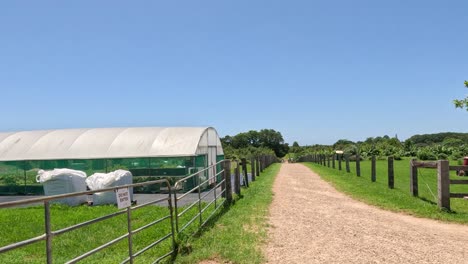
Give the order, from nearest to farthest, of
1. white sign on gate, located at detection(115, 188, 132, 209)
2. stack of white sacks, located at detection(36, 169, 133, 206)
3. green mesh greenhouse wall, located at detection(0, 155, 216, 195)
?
1. white sign on gate, located at detection(115, 188, 132, 209)
2. stack of white sacks, located at detection(36, 169, 133, 206)
3. green mesh greenhouse wall, located at detection(0, 155, 216, 195)

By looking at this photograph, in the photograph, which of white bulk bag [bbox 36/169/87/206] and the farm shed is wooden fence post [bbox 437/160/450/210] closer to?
white bulk bag [bbox 36/169/87/206]

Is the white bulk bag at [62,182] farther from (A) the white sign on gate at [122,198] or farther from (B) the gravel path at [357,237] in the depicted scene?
(A) the white sign on gate at [122,198]

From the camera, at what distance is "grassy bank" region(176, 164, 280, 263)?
6.09 meters

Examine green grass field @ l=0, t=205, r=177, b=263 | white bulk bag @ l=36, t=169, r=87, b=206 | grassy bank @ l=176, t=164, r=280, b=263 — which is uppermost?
white bulk bag @ l=36, t=169, r=87, b=206

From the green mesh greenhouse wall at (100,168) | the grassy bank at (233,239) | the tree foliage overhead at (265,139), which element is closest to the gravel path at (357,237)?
the grassy bank at (233,239)

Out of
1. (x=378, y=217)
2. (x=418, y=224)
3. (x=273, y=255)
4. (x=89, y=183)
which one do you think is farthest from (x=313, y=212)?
(x=89, y=183)

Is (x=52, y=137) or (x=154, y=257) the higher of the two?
(x=52, y=137)

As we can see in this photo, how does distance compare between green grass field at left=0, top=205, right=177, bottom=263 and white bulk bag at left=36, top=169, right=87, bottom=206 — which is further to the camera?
white bulk bag at left=36, top=169, right=87, bottom=206

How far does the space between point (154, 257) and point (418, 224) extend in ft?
18.1

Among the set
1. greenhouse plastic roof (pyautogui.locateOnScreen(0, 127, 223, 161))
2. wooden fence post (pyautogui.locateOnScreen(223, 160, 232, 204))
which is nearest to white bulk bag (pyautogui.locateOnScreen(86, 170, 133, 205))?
wooden fence post (pyautogui.locateOnScreen(223, 160, 232, 204))

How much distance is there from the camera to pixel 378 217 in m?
9.45

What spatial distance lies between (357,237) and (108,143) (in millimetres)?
18236

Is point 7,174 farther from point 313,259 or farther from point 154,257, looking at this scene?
point 313,259

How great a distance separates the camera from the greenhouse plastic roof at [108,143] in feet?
71.5
